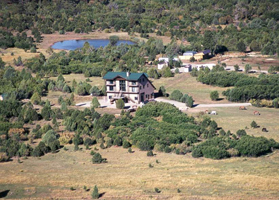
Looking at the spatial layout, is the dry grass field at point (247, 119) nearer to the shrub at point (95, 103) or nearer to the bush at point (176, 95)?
the bush at point (176, 95)

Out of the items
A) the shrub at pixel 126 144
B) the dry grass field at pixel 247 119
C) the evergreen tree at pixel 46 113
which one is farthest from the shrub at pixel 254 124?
the evergreen tree at pixel 46 113

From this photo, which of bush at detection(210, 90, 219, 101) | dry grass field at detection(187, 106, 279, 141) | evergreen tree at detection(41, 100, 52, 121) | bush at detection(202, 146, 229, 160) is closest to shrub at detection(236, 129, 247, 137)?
dry grass field at detection(187, 106, 279, 141)

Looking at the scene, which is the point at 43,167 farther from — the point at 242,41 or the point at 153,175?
the point at 242,41

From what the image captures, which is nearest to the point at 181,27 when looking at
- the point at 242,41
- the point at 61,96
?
the point at 242,41

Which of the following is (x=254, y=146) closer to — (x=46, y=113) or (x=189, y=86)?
(x=46, y=113)

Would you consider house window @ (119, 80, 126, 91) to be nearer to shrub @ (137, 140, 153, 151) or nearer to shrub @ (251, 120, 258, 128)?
shrub @ (251, 120, 258, 128)
